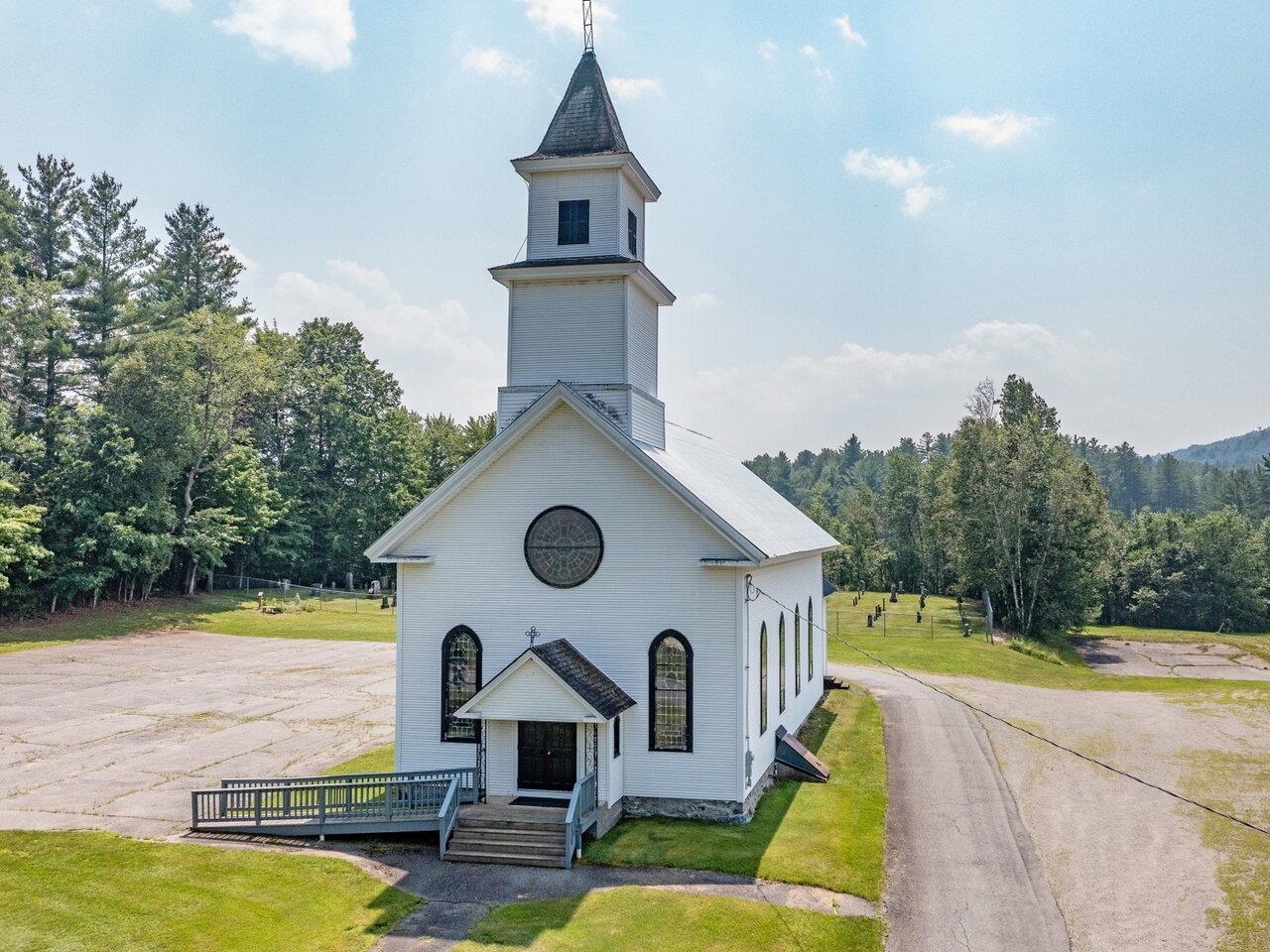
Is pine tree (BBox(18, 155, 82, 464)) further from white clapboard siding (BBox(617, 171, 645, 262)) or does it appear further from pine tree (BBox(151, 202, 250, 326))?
white clapboard siding (BBox(617, 171, 645, 262))

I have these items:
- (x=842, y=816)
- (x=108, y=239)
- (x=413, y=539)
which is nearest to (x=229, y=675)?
(x=413, y=539)

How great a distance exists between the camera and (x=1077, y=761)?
2466cm

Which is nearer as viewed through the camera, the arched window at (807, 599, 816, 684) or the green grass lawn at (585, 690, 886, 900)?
the green grass lawn at (585, 690, 886, 900)

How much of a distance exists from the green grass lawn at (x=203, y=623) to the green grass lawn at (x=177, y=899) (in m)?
32.4

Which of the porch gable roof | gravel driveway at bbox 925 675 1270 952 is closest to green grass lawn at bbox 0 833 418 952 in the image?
the porch gable roof

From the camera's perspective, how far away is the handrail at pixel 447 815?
17.2 metres

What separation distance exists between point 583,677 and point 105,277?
5220 cm

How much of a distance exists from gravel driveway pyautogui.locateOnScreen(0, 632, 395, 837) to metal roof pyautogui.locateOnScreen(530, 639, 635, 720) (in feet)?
26.6

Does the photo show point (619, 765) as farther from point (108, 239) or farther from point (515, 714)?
point (108, 239)

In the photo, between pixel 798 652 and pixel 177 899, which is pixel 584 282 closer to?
pixel 798 652

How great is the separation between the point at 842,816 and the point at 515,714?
7.39 m

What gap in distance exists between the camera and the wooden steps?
16781 mm

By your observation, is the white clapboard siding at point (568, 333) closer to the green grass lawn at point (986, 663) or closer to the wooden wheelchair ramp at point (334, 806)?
the wooden wheelchair ramp at point (334, 806)

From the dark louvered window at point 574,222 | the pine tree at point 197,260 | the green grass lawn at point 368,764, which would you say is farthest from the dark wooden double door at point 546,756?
the pine tree at point 197,260
